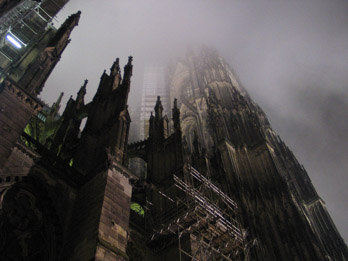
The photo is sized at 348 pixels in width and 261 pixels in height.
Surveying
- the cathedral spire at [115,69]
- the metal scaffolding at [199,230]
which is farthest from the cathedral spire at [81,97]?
the metal scaffolding at [199,230]

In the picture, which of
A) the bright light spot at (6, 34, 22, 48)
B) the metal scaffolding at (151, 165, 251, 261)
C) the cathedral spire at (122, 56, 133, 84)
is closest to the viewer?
the metal scaffolding at (151, 165, 251, 261)

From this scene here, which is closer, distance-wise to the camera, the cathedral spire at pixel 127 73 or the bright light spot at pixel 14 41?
the bright light spot at pixel 14 41

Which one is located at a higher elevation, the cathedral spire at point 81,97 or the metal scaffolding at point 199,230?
the cathedral spire at point 81,97

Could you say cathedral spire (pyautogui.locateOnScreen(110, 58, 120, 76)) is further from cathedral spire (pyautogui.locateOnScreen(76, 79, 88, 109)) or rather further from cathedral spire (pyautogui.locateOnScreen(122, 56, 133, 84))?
cathedral spire (pyautogui.locateOnScreen(76, 79, 88, 109))

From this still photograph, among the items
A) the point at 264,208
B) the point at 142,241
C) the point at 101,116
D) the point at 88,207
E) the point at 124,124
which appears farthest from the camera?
the point at 264,208

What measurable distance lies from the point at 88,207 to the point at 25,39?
1065 cm

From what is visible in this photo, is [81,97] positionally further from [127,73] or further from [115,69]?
[127,73]

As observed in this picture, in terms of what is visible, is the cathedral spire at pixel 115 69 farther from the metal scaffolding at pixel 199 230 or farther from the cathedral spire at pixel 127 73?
the metal scaffolding at pixel 199 230

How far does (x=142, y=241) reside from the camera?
12305 mm

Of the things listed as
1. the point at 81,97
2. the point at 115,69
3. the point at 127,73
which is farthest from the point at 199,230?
the point at 81,97

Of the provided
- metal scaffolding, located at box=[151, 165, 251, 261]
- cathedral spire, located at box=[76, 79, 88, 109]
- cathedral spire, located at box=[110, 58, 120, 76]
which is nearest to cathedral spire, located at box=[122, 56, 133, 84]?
cathedral spire, located at box=[110, 58, 120, 76]

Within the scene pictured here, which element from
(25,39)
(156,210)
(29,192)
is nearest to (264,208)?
(156,210)

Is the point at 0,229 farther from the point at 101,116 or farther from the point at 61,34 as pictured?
the point at 61,34

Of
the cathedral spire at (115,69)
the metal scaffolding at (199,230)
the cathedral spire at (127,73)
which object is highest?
the cathedral spire at (115,69)
